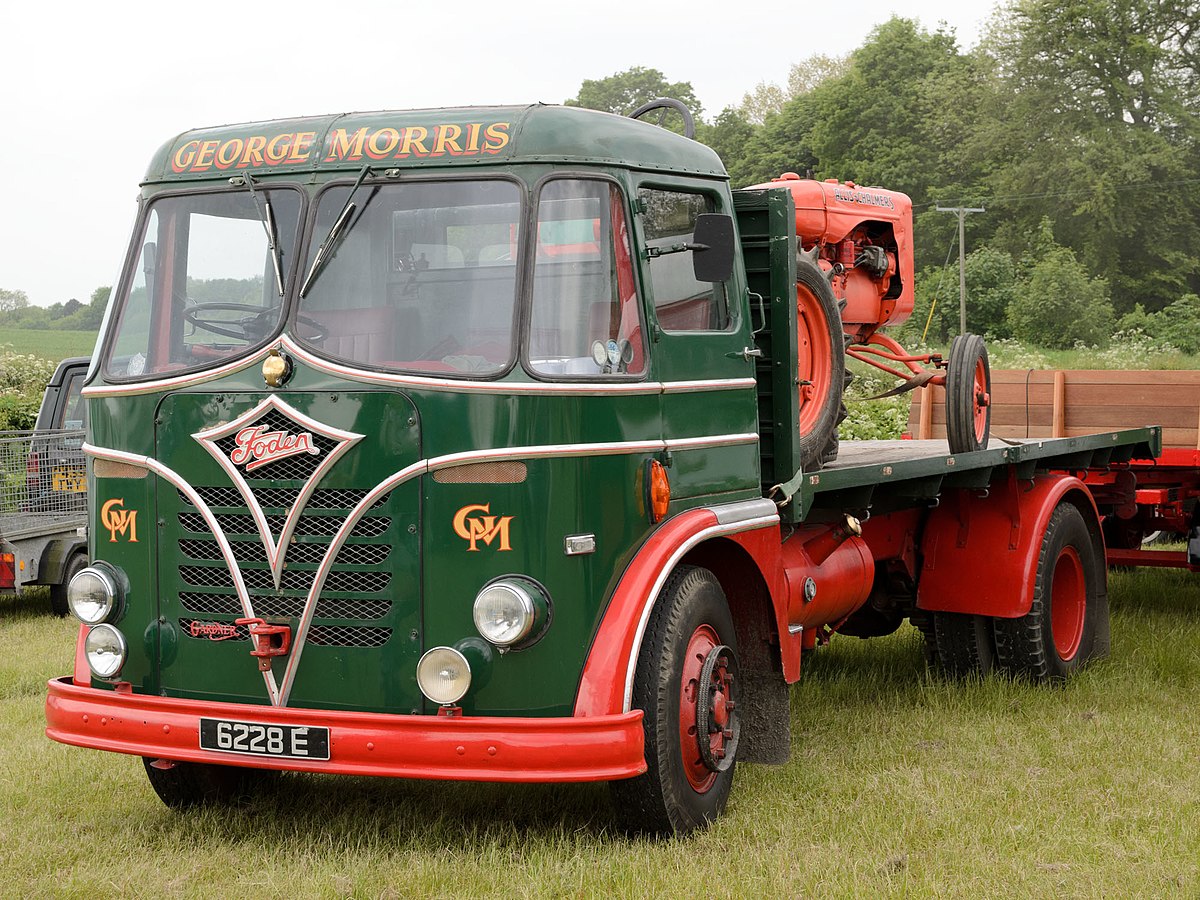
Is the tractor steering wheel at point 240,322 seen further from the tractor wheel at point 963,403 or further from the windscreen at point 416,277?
the tractor wheel at point 963,403

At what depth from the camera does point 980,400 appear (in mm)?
7398

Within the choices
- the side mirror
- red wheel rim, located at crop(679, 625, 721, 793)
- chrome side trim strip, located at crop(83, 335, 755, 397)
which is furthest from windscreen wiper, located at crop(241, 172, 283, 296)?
red wheel rim, located at crop(679, 625, 721, 793)

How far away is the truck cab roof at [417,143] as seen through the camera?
4859mm

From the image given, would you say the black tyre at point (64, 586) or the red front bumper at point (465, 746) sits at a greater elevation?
the red front bumper at point (465, 746)

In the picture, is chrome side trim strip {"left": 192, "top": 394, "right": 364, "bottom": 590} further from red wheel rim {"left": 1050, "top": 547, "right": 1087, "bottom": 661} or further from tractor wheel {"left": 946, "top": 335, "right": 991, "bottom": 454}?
red wheel rim {"left": 1050, "top": 547, "right": 1087, "bottom": 661}

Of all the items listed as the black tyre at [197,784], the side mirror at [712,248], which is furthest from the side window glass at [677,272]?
the black tyre at [197,784]

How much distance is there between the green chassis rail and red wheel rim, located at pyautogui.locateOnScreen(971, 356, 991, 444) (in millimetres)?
108

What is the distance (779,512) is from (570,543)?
1426 millimetres

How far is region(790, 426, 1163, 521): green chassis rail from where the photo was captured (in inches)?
243

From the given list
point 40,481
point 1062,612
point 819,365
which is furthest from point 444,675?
point 40,481

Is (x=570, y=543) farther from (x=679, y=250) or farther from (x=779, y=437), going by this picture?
(x=779, y=437)

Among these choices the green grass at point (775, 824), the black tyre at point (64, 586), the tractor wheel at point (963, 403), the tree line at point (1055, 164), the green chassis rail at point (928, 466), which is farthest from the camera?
the tree line at point (1055, 164)

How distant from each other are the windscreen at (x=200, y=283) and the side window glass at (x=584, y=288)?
0.91 meters

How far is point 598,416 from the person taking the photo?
15.6 feet
